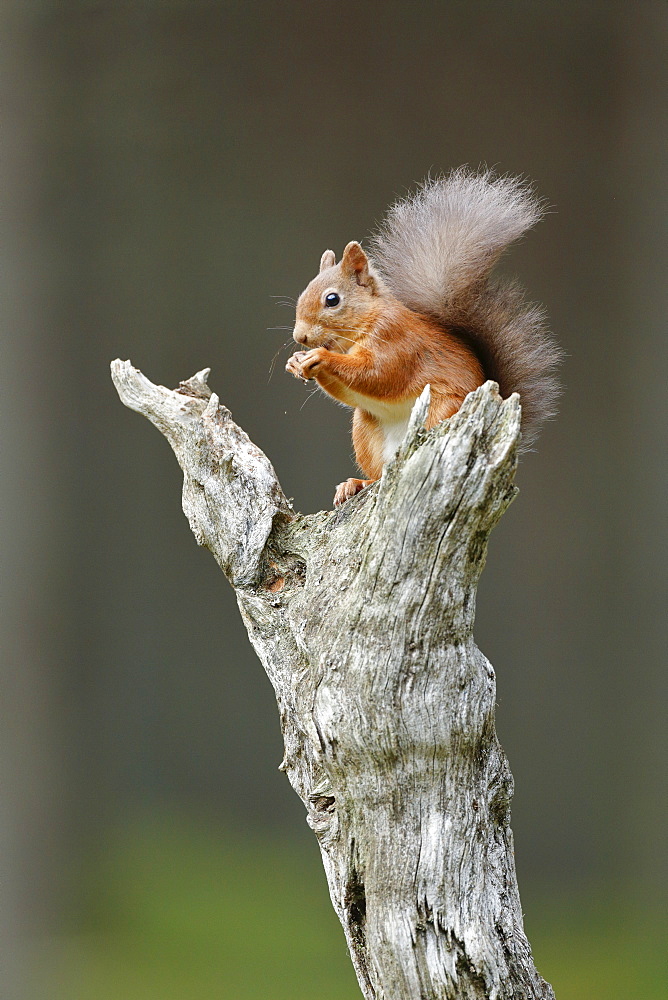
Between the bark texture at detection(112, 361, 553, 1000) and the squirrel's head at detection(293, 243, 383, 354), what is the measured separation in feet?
0.87

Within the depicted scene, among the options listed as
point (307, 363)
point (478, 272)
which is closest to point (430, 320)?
point (478, 272)

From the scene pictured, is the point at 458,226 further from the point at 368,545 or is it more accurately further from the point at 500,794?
the point at 500,794

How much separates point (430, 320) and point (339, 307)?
0.15 meters

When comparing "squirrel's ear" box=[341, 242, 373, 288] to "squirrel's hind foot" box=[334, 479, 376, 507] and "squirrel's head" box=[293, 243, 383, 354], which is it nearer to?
"squirrel's head" box=[293, 243, 383, 354]

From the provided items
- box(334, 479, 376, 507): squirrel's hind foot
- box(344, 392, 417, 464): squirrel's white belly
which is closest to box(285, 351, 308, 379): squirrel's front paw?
box(344, 392, 417, 464): squirrel's white belly

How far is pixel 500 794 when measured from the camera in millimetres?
1286

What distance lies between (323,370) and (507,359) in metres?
0.31

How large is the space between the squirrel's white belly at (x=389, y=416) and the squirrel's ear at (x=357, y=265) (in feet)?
0.56

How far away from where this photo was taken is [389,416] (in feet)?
4.80

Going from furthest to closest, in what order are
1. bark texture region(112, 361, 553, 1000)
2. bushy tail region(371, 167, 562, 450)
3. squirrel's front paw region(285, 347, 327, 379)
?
bushy tail region(371, 167, 562, 450)
squirrel's front paw region(285, 347, 327, 379)
bark texture region(112, 361, 553, 1000)

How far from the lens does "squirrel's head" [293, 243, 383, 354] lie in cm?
141

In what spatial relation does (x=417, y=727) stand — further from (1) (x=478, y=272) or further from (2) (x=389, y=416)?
(1) (x=478, y=272)

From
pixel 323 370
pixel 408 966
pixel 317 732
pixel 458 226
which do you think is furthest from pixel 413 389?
pixel 408 966

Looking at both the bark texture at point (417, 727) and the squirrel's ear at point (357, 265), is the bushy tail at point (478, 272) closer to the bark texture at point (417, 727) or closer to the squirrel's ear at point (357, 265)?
the squirrel's ear at point (357, 265)
